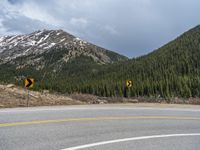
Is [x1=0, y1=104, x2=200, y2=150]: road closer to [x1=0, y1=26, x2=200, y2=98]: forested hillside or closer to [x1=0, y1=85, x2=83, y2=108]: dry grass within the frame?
[x1=0, y1=85, x2=83, y2=108]: dry grass

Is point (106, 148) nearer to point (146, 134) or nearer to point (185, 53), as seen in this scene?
point (146, 134)

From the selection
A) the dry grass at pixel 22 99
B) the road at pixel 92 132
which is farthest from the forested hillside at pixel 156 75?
the road at pixel 92 132

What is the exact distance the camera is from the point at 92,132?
26.2 ft

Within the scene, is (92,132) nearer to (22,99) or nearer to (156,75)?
(22,99)

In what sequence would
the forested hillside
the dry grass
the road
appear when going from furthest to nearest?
1. the forested hillside
2. the dry grass
3. the road

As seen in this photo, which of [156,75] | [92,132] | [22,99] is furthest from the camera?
[156,75]

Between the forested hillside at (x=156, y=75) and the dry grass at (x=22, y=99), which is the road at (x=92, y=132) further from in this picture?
the forested hillside at (x=156, y=75)

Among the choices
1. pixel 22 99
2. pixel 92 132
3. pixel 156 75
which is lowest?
pixel 92 132

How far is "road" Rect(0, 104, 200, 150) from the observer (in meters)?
6.59

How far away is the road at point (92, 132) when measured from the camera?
21.6 ft

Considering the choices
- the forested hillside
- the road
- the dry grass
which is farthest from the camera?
the forested hillside

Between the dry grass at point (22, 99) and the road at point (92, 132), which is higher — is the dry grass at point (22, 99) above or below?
above

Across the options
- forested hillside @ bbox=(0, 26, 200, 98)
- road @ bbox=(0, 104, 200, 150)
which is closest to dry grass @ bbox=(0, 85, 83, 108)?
road @ bbox=(0, 104, 200, 150)

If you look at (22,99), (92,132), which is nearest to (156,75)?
(22,99)
